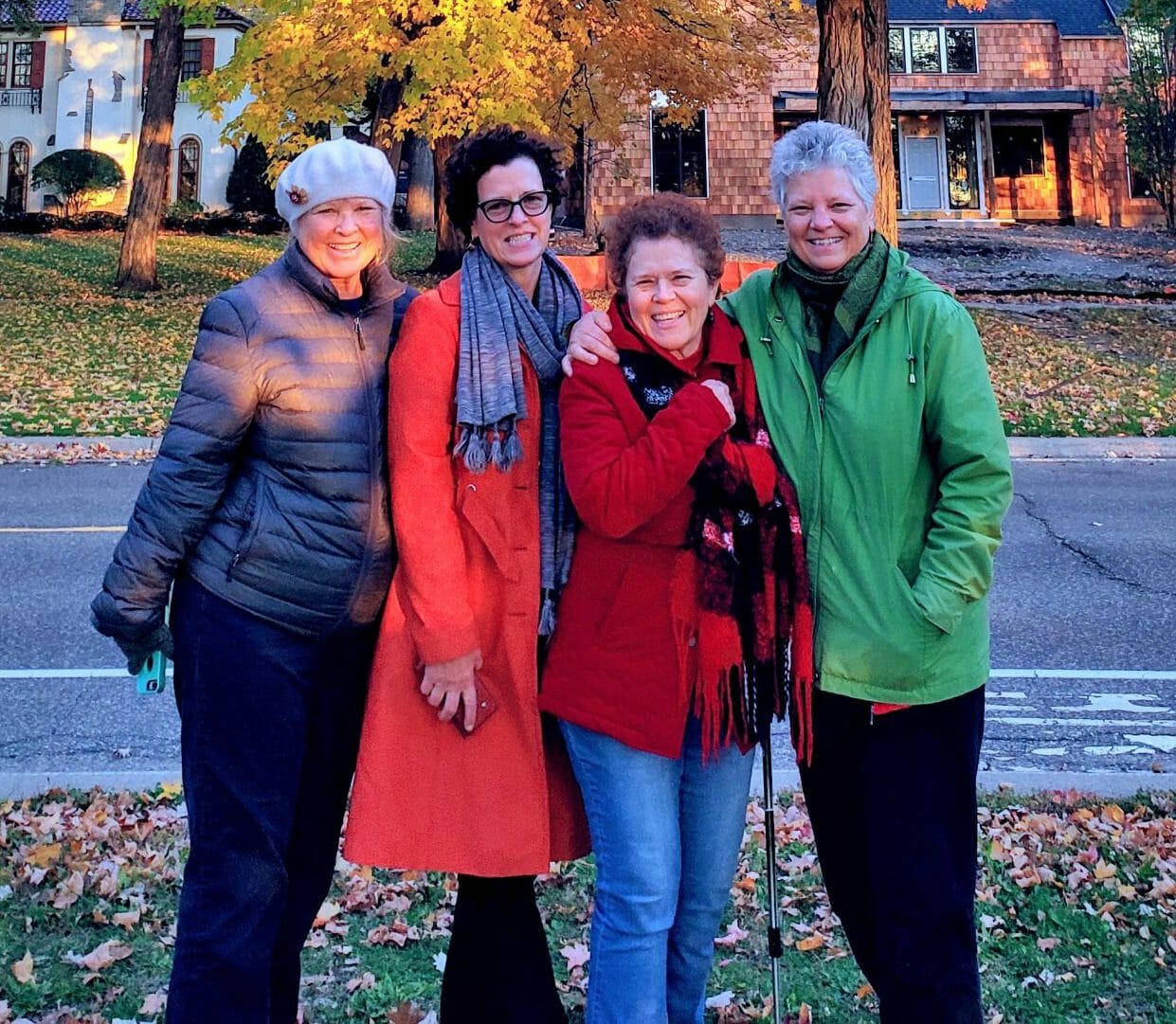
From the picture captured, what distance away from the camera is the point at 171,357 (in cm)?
1706

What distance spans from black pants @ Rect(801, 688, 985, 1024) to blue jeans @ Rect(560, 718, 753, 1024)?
0.31 meters

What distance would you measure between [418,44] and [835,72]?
5863 mm

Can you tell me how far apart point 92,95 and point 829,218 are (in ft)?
143

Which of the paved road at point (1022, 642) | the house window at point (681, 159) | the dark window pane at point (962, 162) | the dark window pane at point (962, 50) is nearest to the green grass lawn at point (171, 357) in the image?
the paved road at point (1022, 642)

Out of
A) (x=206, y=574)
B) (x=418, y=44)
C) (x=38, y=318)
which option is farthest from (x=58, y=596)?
(x=38, y=318)

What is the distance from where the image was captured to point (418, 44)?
51.4ft

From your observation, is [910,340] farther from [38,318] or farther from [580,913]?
[38,318]

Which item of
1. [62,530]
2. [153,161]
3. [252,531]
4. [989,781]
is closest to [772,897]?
[252,531]

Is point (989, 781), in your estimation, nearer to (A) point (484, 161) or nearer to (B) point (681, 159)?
(A) point (484, 161)

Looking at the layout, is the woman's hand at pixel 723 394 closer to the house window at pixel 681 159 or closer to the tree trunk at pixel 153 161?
the tree trunk at pixel 153 161

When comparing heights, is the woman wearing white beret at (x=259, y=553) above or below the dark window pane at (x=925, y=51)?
below

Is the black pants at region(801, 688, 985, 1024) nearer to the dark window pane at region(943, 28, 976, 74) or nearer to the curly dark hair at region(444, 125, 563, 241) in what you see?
the curly dark hair at region(444, 125, 563, 241)

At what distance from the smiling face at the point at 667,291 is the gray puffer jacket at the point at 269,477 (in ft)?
2.20

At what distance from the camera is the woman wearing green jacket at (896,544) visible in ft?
8.88
